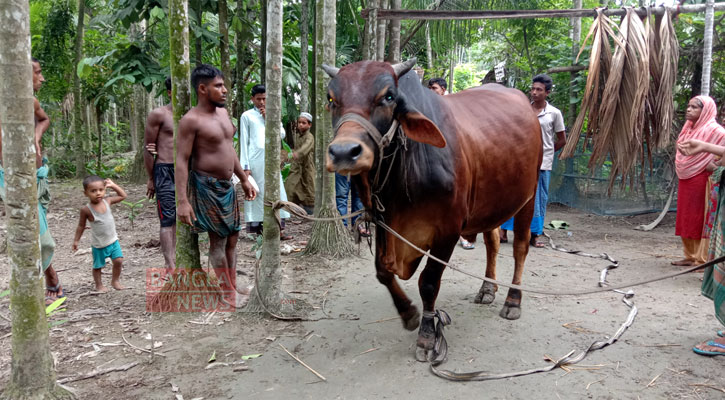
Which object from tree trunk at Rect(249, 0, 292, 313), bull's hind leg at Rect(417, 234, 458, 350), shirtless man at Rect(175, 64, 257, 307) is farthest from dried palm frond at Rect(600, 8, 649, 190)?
shirtless man at Rect(175, 64, 257, 307)

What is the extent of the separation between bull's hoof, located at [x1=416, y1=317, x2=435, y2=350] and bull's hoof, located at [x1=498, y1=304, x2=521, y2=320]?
37.6 inches

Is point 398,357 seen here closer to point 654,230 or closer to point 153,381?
point 153,381

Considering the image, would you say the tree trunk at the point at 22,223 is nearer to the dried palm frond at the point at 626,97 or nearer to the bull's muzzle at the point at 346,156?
the bull's muzzle at the point at 346,156

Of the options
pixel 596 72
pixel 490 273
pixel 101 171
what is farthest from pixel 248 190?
pixel 101 171

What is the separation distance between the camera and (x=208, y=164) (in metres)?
3.93

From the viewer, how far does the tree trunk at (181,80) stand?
366 centimetres

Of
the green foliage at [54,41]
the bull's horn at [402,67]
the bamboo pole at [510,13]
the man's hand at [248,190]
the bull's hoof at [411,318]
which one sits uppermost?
the green foliage at [54,41]

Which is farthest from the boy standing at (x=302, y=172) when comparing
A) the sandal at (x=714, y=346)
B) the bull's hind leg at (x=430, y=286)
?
the sandal at (x=714, y=346)

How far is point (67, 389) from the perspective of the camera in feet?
8.57

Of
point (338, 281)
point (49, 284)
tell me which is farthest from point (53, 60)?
point (338, 281)

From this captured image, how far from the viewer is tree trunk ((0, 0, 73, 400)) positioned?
2.28m

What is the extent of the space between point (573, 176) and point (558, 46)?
2988mm

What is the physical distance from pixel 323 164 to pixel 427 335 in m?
2.71

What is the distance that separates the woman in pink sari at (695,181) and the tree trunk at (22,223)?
18.3 ft
